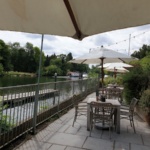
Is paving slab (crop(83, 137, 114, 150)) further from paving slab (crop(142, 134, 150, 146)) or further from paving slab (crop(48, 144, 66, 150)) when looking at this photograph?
paving slab (crop(142, 134, 150, 146))

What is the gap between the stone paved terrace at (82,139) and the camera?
3.55 m

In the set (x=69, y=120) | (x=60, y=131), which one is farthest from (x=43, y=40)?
(x=69, y=120)

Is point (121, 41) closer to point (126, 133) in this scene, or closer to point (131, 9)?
point (126, 133)

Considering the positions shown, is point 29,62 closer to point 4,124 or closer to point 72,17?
point 4,124

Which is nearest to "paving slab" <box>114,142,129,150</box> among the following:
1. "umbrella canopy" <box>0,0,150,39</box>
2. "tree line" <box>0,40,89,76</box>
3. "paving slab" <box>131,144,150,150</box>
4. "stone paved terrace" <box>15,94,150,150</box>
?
"stone paved terrace" <box>15,94,150,150</box>

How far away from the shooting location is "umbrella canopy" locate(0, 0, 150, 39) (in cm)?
146

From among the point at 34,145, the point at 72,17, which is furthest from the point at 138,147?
the point at 72,17

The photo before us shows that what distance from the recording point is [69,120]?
532 centimetres

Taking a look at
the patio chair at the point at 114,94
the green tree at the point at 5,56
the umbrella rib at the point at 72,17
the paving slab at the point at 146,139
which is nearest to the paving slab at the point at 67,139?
the paving slab at the point at 146,139

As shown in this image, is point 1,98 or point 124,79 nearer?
point 1,98

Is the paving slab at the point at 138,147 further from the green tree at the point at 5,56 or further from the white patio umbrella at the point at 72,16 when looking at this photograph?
the green tree at the point at 5,56

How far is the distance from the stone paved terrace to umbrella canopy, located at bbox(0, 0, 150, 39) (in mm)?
2340

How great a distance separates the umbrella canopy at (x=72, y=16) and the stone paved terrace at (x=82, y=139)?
234cm

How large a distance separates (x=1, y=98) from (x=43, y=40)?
58.9 inches
